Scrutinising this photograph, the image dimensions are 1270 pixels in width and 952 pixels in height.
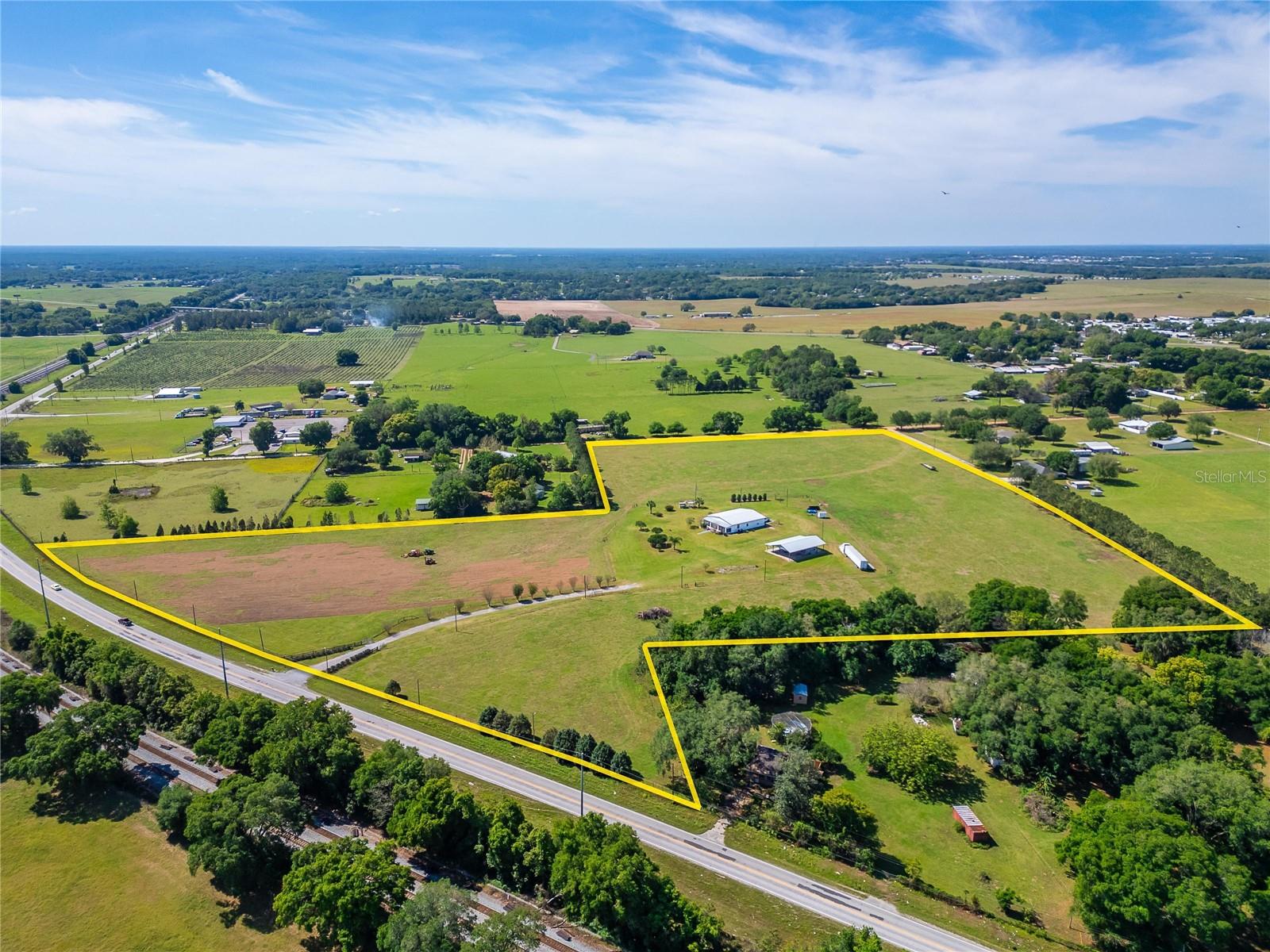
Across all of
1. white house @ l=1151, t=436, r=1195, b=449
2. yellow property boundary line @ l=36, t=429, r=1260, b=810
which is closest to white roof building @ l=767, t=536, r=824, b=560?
yellow property boundary line @ l=36, t=429, r=1260, b=810

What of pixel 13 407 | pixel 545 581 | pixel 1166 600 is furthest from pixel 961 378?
pixel 13 407

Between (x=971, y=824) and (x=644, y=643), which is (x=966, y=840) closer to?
(x=971, y=824)

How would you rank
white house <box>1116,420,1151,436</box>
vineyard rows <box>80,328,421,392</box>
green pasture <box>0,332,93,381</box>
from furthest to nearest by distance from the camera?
green pasture <box>0,332,93,381</box> → vineyard rows <box>80,328,421,392</box> → white house <box>1116,420,1151,436</box>

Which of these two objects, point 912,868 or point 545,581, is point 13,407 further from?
point 912,868

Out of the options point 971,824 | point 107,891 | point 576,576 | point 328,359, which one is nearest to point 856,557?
point 576,576

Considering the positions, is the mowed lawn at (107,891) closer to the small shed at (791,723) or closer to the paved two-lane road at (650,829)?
the paved two-lane road at (650,829)

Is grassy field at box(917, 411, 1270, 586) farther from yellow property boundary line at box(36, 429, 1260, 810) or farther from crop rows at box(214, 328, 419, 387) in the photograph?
crop rows at box(214, 328, 419, 387)
